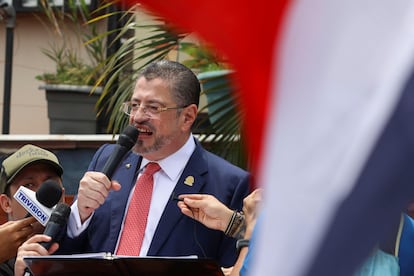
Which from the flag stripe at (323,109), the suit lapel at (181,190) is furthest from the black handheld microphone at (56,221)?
the flag stripe at (323,109)

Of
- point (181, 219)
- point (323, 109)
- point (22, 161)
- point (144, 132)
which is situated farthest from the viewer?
point (22, 161)

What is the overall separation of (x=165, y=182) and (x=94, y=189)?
0.45 metres

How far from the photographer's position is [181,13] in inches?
40.8

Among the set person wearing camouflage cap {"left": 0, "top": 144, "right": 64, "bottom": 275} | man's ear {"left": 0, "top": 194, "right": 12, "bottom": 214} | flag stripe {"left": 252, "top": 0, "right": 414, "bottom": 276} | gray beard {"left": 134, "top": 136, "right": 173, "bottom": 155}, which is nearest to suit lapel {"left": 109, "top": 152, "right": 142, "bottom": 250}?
gray beard {"left": 134, "top": 136, "right": 173, "bottom": 155}

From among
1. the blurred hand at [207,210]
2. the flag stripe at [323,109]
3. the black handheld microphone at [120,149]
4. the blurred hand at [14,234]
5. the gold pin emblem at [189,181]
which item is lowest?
the blurred hand at [14,234]

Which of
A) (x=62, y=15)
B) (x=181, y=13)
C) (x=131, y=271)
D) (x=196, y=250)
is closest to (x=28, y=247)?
(x=131, y=271)

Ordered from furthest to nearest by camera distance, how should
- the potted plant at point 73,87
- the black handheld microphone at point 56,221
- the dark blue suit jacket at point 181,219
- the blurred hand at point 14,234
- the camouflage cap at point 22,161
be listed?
the potted plant at point 73,87 < the camouflage cap at point 22,161 < the blurred hand at point 14,234 < the dark blue suit jacket at point 181,219 < the black handheld microphone at point 56,221

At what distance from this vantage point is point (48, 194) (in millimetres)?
3467

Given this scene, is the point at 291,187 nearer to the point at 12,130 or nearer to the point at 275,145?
the point at 275,145

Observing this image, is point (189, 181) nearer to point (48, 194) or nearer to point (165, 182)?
point (165, 182)

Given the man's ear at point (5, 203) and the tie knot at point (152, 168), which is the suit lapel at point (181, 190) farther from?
the man's ear at point (5, 203)

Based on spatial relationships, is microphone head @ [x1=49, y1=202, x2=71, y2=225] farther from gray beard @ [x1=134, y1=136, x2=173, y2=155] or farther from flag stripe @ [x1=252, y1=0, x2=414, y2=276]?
flag stripe @ [x1=252, y1=0, x2=414, y2=276]

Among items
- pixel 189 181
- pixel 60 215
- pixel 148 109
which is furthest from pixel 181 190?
pixel 60 215

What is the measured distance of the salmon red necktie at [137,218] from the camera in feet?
11.8
